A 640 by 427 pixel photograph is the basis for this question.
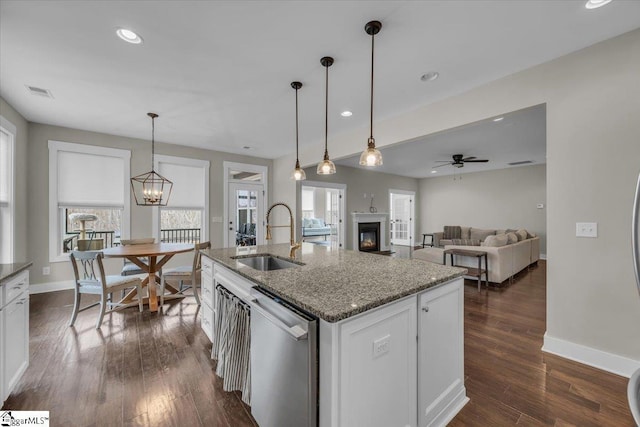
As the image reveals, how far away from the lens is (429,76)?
262 cm

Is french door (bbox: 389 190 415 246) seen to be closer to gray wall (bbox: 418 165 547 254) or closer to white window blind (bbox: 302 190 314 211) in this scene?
gray wall (bbox: 418 165 547 254)

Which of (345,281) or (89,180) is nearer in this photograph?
(345,281)

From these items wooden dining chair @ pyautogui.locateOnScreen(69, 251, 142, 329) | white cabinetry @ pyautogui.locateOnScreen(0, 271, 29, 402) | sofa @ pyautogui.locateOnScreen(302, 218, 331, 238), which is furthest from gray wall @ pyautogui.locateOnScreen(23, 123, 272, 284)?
sofa @ pyautogui.locateOnScreen(302, 218, 331, 238)

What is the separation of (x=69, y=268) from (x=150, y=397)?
379 centimetres

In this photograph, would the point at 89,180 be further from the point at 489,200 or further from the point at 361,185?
the point at 489,200

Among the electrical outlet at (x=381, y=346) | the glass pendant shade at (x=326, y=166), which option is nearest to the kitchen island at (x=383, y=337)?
the electrical outlet at (x=381, y=346)

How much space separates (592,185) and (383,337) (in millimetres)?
2262

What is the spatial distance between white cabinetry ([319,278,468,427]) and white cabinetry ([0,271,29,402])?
1993 millimetres

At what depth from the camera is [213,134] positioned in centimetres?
454

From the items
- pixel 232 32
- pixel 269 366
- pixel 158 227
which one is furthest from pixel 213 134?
pixel 269 366

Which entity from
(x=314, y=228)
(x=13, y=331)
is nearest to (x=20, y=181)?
(x=13, y=331)

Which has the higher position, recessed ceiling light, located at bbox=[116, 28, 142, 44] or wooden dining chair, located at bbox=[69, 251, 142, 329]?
recessed ceiling light, located at bbox=[116, 28, 142, 44]

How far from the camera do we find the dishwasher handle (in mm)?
1109

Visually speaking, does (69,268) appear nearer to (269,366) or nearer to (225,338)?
(225,338)
